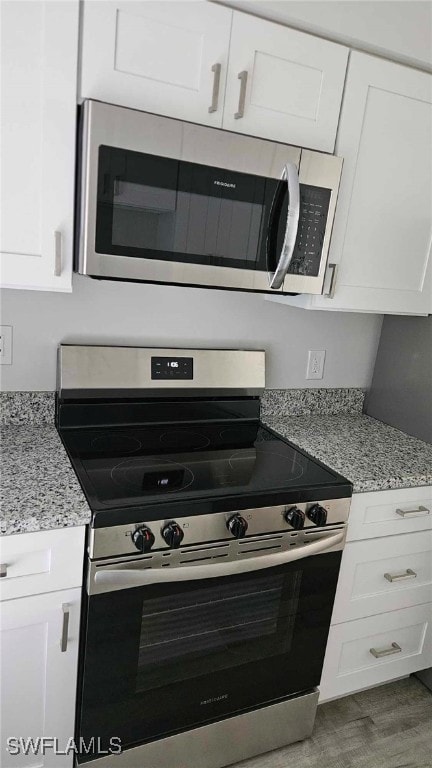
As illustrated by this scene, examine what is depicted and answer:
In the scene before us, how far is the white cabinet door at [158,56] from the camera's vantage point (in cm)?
125

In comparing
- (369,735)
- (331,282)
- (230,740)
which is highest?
(331,282)

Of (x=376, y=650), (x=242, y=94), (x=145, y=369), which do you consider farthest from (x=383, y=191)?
(x=376, y=650)

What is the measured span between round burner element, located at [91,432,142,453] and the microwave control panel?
0.70 m

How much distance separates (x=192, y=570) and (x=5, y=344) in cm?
87

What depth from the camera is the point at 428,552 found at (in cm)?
181

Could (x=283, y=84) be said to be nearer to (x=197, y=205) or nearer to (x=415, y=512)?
(x=197, y=205)

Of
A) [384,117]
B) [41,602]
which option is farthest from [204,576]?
[384,117]

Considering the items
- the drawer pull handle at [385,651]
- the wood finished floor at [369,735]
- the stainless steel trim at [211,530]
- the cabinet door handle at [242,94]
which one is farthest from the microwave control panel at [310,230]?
the wood finished floor at [369,735]

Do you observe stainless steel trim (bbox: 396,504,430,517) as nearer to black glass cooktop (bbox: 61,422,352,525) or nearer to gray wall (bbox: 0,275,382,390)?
black glass cooktop (bbox: 61,422,352,525)

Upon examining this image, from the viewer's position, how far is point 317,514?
1456mm

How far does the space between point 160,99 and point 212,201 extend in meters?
0.27

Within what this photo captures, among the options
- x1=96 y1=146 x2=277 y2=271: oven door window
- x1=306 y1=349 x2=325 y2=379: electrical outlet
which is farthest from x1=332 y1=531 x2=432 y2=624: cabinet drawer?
x1=96 y1=146 x2=277 y2=271: oven door window

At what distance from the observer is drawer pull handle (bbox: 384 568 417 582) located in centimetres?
174

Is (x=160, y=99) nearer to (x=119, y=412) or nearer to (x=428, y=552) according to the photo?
(x=119, y=412)
